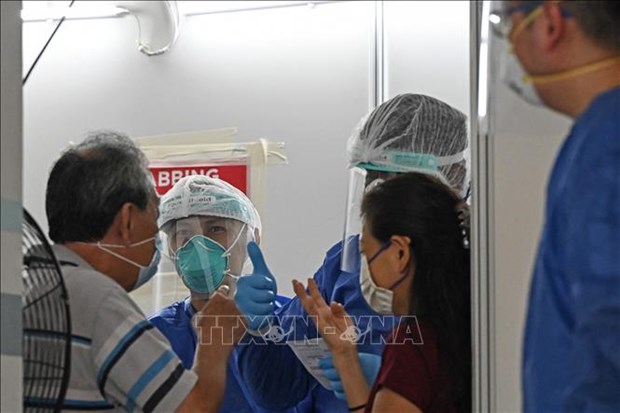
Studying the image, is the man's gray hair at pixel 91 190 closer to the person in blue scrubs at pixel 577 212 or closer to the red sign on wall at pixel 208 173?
the red sign on wall at pixel 208 173

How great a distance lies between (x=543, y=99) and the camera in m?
1.21

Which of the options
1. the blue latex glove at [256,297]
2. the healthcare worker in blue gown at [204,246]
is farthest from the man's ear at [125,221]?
the blue latex glove at [256,297]

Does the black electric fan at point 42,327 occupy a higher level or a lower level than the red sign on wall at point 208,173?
lower

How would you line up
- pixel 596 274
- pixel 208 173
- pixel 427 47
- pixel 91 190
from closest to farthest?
pixel 596 274 < pixel 91 190 < pixel 208 173 < pixel 427 47

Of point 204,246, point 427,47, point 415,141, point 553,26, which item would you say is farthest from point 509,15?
point 427,47

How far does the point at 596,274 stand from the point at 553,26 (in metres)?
0.27

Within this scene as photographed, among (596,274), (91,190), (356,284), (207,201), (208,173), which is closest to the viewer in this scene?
(596,274)

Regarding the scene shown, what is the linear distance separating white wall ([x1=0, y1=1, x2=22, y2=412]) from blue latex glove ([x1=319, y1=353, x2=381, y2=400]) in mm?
538

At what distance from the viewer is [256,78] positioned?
3.34 m

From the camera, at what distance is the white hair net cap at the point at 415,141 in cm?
179

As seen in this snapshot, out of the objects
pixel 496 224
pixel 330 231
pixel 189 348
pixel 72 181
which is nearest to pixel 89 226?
pixel 72 181

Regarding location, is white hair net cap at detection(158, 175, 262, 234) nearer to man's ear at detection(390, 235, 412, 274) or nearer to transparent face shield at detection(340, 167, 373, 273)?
transparent face shield at detection(340, 167, 373, 273)

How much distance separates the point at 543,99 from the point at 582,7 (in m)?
0.11

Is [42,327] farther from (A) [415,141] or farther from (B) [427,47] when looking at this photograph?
(B) [427,47]
